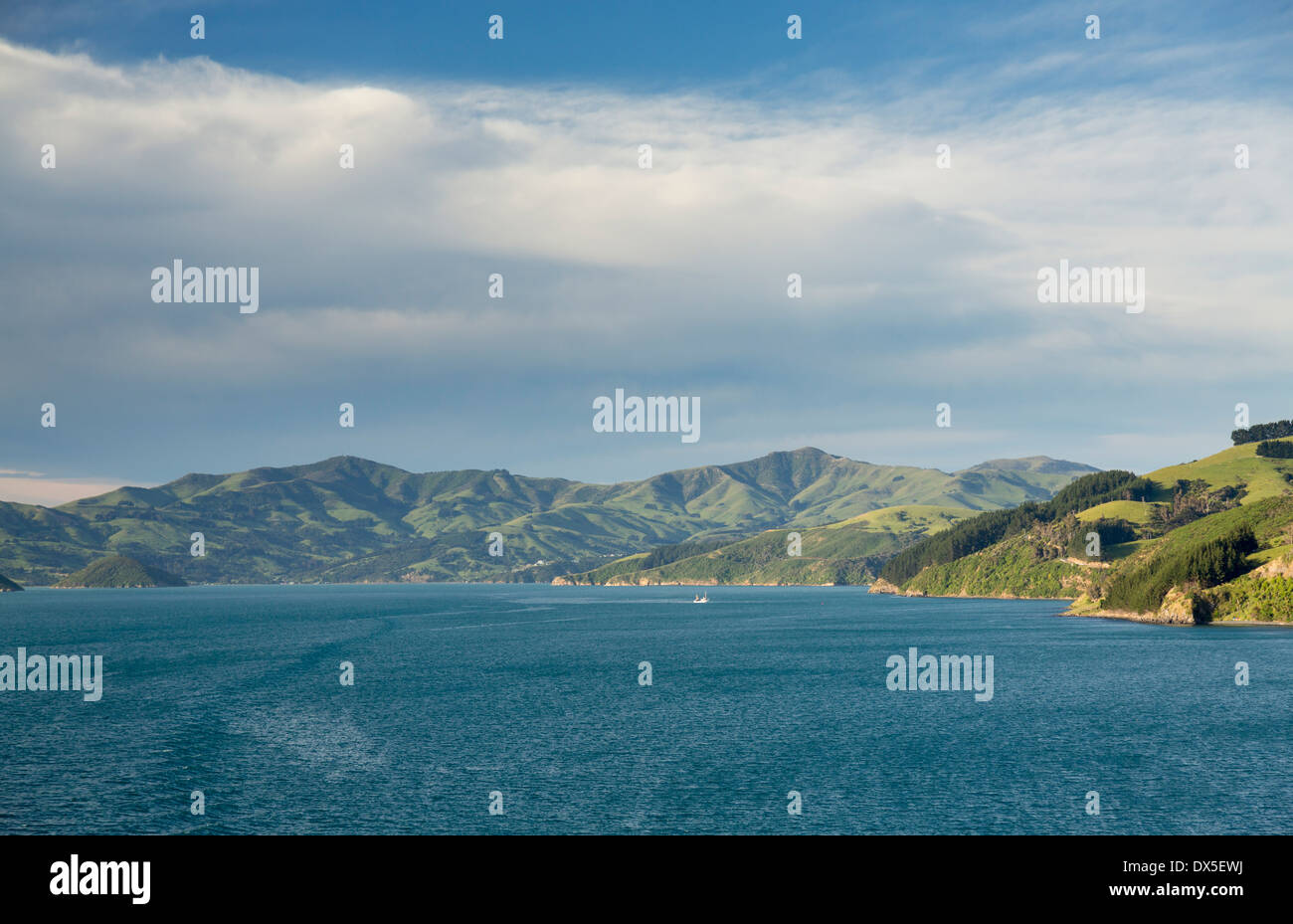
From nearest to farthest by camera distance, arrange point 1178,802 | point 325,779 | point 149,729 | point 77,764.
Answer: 1. point 1178,802
2. point 325,779
3. point 77,764
4. point 149,729

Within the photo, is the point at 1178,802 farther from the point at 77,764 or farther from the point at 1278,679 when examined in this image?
the point at 77,764

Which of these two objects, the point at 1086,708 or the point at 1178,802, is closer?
the point at 1178,802

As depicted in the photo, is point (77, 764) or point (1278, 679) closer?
point (77, 764)

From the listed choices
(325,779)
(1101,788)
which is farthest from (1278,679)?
(325,779)

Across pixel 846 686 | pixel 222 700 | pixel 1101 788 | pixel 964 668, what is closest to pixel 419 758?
pixel 222 700

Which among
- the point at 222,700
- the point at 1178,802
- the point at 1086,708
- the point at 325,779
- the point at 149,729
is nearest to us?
the point at 1178,802
